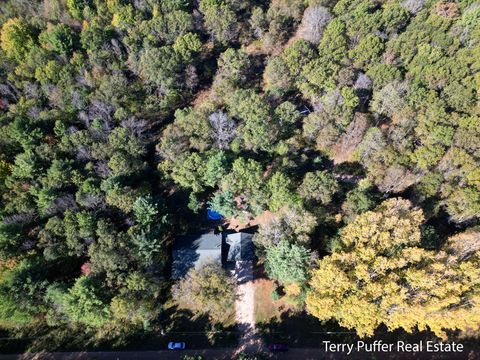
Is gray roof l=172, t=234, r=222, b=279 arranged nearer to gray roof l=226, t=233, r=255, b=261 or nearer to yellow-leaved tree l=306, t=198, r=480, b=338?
gray roof l=226, t=233, r=255, b=261

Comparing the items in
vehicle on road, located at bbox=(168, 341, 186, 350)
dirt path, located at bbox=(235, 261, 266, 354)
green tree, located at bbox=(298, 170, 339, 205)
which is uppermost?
green tree, located at bbox=(298, 170, 339, 205)

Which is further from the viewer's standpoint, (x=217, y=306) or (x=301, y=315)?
(x=301, y=315)

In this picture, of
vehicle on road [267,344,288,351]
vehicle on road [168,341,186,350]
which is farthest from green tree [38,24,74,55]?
vehicle on road [267,344,288,351]

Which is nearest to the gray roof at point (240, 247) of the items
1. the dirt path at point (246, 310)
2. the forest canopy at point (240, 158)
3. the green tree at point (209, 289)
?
the dirt path at point (246, 310)

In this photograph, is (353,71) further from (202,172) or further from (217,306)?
(217,306)

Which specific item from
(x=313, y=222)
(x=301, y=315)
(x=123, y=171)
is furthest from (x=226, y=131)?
(x=301, y=315)

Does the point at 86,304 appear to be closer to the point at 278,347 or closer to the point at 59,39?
the point at 278,347

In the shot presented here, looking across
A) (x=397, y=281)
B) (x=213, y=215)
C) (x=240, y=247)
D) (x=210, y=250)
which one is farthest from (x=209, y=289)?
(x=397, y=281)
